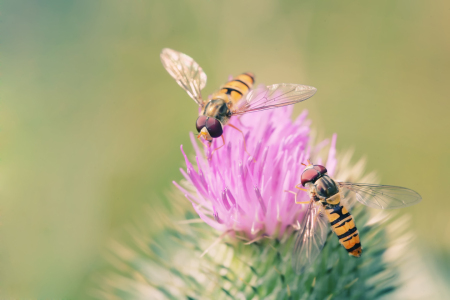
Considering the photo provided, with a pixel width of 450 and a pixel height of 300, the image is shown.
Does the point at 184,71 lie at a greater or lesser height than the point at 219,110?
greater

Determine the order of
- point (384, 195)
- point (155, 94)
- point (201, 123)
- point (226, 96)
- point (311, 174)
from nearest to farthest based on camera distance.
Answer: point (311, 174), point (384, 195), point (201, 123), point (226, 96), point (155, 94)

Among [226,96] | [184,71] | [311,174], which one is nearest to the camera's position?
[311,174]

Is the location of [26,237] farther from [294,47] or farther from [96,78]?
[294,47]

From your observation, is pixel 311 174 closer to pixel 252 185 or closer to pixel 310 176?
pixel 310 176

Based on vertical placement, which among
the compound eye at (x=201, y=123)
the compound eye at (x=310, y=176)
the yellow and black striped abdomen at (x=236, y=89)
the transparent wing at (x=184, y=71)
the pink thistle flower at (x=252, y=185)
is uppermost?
the transparent wing at (x=184, y=71)

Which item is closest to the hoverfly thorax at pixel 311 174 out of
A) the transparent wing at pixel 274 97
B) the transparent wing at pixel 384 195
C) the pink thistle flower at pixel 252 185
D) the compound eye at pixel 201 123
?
the pink thistle flower at pixel 252 185

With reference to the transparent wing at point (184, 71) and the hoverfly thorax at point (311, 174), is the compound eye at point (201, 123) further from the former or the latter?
the hoverfly thorax at point (311, 174)

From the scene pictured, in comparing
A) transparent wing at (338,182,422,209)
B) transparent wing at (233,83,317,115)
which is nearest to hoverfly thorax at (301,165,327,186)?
transparent wing at (338,182,422,209)

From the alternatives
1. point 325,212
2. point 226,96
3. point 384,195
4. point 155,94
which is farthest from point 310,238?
point 155,94

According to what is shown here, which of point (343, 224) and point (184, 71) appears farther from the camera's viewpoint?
point (184, 71)
